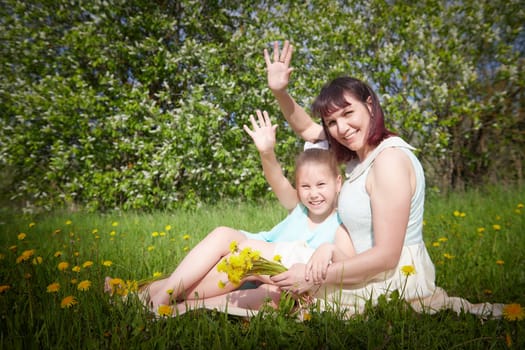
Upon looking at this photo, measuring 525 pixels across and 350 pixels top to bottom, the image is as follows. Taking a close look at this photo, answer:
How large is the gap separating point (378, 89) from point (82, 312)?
508cm

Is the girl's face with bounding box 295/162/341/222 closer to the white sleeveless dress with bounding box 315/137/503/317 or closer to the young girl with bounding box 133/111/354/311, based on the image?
the young girl with bounding box 133/111/354/311

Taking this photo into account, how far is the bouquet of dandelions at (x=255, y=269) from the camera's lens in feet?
4.26

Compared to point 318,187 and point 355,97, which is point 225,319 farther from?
point 355,97

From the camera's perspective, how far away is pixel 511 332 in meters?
1.26

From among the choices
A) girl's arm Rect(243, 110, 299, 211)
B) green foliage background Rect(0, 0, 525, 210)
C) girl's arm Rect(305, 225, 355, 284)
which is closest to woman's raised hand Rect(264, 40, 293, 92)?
girl's arm Rect(243, 110, 299, 211)

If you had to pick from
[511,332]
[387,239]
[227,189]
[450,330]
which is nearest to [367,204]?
[387,239]

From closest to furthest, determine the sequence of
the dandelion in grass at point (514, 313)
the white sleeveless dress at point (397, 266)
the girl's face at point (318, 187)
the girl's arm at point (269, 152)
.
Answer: the dandelion in grass at point (514, 313) < the white sleeveless dress at point (397, 266) < the girl's face at point (318, 187) < the girl's arm at point (269, 152)

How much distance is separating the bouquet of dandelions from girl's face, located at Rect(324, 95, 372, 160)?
0.67 m

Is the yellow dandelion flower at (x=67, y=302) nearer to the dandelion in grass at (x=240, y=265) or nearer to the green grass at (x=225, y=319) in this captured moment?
the green grass at (x=225, y=319)

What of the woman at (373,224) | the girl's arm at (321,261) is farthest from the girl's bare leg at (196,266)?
the girl's arm at (321,261)

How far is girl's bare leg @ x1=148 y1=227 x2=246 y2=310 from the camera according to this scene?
5.46 feet

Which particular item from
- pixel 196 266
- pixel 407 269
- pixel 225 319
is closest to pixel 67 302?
pixel 196 266

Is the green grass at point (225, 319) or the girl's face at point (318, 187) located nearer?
the green grass at point (225, 319)

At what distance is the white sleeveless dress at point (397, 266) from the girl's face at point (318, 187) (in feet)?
0.80
